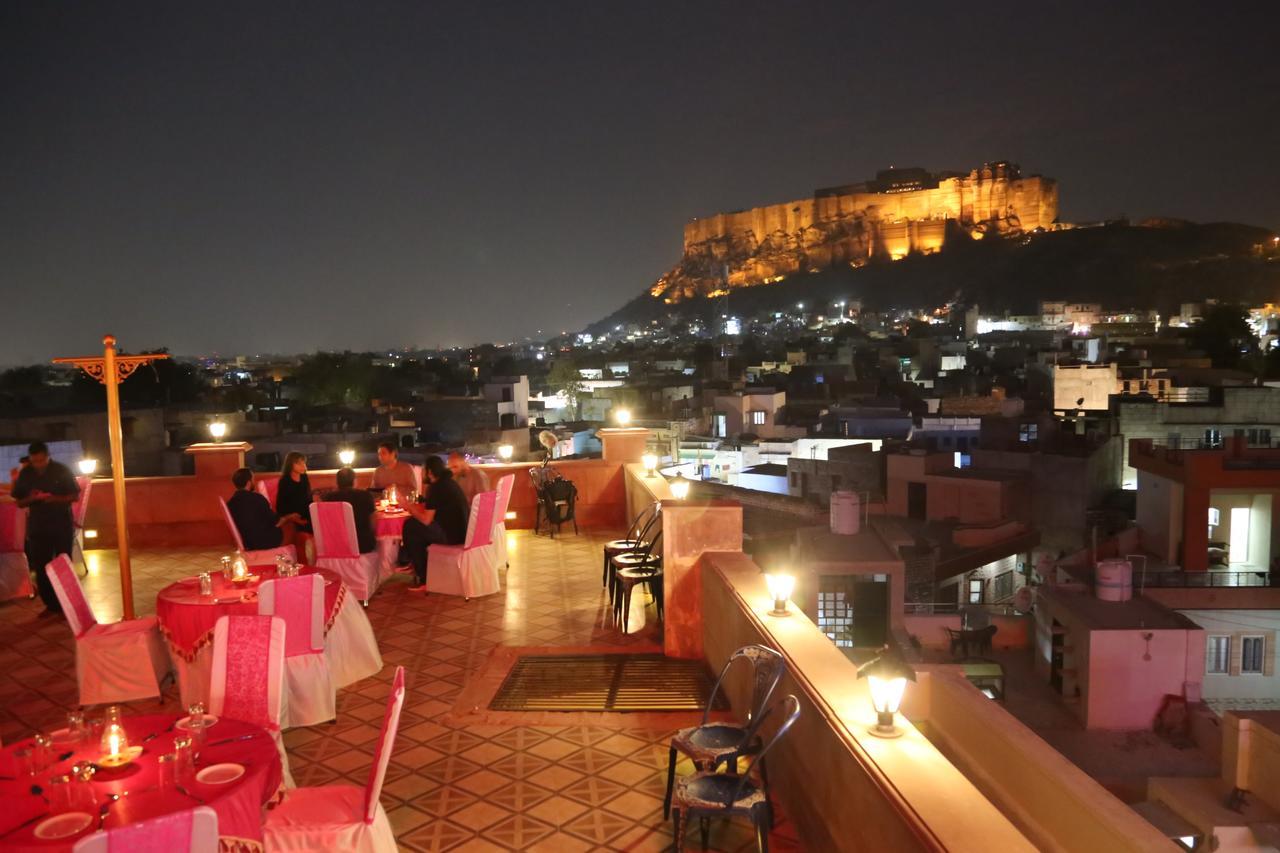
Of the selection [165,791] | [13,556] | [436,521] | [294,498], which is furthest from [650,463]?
[165,791]

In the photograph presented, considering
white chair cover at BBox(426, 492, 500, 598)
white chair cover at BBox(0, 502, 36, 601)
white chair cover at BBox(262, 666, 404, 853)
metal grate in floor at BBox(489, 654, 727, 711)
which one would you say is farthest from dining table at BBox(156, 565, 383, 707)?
white chair cover at BBox(0, 502, 36, 601)

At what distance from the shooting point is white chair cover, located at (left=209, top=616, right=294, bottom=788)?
3742 mm

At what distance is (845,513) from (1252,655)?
23.2 ft

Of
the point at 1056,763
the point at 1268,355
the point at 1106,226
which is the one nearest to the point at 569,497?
the point at 1056,763

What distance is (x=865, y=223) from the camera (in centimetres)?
11325

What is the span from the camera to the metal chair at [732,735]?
3375 mm

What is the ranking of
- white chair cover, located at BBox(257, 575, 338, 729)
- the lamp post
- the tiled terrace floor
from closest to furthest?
the tiled terrace floor
white chair cover, located at BBox(257, 575, 338, 729)
the lamp post

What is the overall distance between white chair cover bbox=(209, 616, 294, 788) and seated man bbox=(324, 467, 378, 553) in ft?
10.6

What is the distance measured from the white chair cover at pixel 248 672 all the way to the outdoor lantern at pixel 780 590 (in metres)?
2.15

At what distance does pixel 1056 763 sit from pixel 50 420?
26.1 m

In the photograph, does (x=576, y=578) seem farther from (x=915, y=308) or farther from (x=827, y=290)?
(x=827, y=290)

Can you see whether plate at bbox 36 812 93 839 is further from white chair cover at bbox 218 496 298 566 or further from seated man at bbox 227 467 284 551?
seated man at bbox 227 467 284 551

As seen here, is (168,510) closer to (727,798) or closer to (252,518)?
(252,518)

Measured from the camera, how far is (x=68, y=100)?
17.0 m
